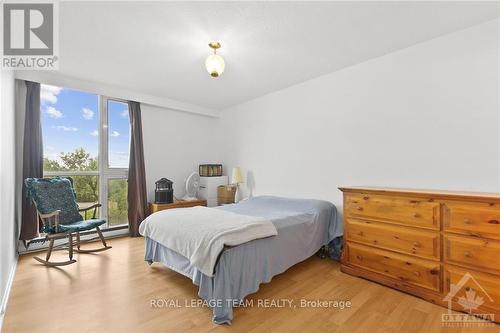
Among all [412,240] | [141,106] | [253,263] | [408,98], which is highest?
[141,106]

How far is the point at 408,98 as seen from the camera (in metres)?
2.60

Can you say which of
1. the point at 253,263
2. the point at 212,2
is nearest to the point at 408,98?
the point at 212,2

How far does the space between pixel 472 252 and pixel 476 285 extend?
10.3 inches

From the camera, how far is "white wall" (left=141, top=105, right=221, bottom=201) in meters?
4.38

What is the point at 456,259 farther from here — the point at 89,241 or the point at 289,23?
the point at 89,241

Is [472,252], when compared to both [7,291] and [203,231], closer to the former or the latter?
[203,231]

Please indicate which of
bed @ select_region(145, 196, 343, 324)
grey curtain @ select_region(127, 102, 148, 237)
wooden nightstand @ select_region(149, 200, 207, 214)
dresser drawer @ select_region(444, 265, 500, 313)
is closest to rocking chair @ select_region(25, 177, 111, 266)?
grey curtain @ select_region(127, 102, 148, 237)

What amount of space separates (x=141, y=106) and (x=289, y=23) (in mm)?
3186

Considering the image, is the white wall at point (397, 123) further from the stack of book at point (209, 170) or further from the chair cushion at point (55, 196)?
the chair cushion at point (55, 196)

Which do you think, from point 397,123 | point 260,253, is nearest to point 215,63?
point 260,253

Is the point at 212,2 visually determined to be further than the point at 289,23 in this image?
No

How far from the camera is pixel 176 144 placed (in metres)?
4.73

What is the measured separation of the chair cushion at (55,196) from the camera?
2830mm

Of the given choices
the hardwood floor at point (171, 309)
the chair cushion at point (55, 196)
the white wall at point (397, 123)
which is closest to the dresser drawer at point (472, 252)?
the hardwood floor at point (171, 309)
